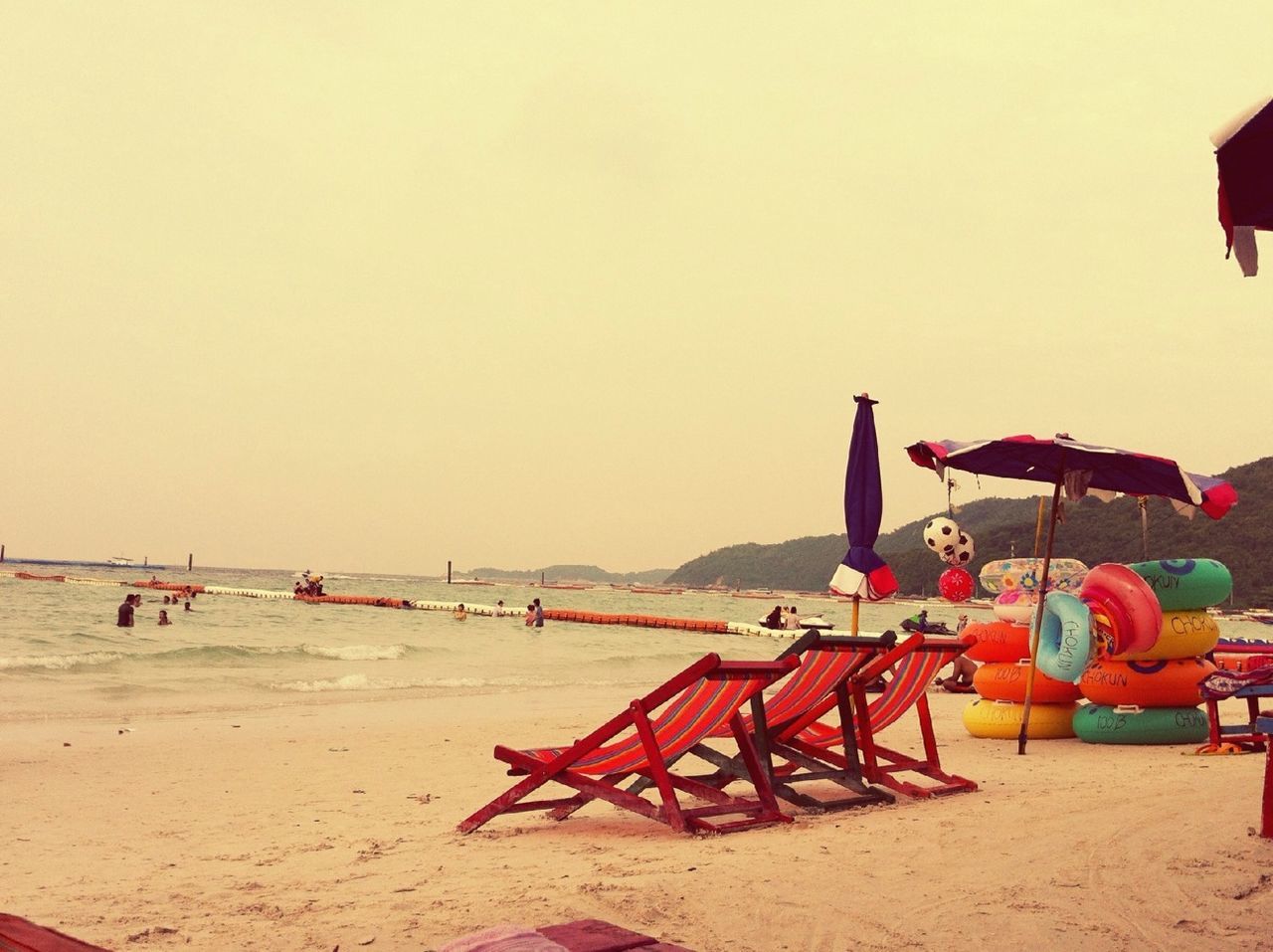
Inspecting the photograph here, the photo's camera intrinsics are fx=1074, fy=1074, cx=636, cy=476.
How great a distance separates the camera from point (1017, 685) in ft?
30.2

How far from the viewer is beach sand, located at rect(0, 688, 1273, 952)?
3436mm

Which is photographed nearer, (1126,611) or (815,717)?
(815,717)

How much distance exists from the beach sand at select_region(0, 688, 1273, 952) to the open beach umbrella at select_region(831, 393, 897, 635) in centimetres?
141

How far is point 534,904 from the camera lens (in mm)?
3738

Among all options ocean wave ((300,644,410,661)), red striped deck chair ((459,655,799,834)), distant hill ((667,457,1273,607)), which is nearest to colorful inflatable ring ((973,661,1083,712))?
red striped deck chair ((459,655,799,834))

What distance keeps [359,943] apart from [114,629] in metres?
24.2

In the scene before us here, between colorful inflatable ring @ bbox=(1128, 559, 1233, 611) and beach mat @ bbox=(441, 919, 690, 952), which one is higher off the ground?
colorful inflatable ring @ bbox=(1128, 559, 1233, 611)

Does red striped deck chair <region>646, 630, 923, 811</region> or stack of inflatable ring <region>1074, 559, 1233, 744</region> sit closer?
red striped deck chair <region>646, 630, 923, 811</region>

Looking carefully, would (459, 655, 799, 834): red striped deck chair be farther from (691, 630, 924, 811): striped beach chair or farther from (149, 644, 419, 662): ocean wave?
(149, 644, 419, 662): ocean wave

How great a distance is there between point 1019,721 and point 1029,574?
1312 mm

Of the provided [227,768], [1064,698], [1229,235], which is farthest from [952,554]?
[1229,235]

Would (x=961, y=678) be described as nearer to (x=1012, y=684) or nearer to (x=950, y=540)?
(x=950, y=540)

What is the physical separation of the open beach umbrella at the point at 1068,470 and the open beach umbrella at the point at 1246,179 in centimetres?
485

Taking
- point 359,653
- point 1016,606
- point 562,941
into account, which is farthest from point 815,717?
point 359,653
